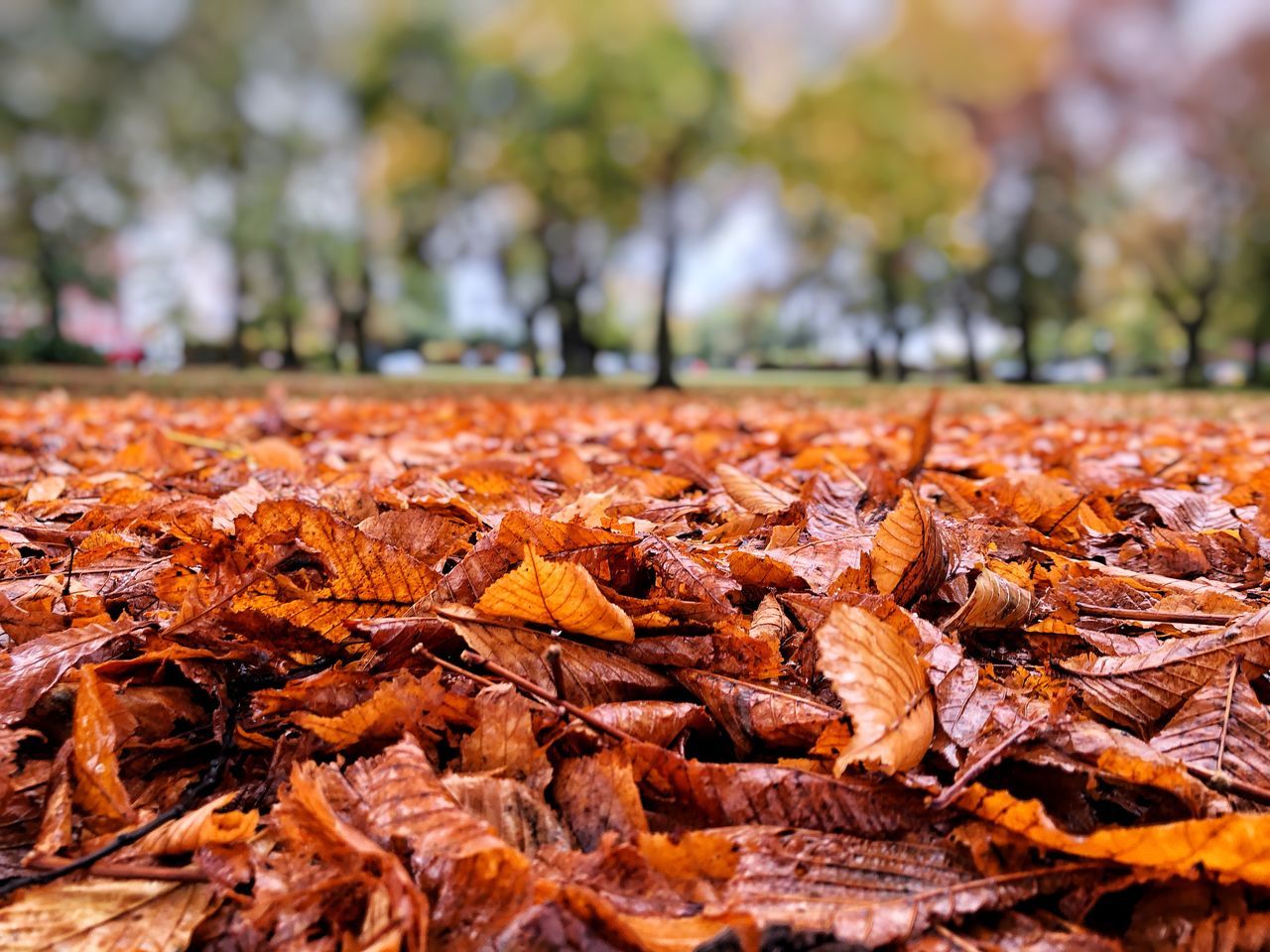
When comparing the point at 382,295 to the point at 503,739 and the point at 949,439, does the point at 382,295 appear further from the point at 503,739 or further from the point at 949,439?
the point at 503,739

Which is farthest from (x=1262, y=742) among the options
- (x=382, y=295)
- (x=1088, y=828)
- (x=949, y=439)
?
(x=382, y=295)

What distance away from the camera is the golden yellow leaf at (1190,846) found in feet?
2.28

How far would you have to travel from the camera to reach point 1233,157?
76.4 feet

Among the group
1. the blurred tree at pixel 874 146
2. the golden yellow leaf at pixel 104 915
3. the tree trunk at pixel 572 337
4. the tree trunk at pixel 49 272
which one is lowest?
the golden yellow leaf at pixel 104 915

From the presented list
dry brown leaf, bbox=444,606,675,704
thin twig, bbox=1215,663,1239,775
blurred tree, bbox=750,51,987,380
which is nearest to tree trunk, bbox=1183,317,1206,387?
blurred tree, bbox=750,51,987,380

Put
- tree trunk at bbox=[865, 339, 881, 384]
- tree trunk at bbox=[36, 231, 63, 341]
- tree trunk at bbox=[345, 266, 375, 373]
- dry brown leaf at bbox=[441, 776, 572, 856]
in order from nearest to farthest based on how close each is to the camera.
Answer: dry brown leaf at bbox=[441, 776, 572, 856] < tree trunk at bbox=[36, 231, 63, 341] < tree trunk at bbox=[345, 266, 375, 373] < tree trunk at bbox=[865, 339, 881, 384]

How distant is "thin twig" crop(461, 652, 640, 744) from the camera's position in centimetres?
89

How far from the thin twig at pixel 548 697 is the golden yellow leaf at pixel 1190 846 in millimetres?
386

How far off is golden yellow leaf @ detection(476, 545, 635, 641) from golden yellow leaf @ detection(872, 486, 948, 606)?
40 cm

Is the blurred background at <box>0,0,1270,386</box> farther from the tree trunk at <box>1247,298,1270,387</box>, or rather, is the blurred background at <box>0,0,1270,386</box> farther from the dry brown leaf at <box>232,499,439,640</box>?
the dry brown leaf at <box>232,499,439,640</box>

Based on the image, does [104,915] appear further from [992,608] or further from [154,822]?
[992,608]

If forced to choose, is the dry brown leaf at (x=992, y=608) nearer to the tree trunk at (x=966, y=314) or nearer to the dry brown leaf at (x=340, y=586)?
the dry brown leaf at (x=340, y=586)

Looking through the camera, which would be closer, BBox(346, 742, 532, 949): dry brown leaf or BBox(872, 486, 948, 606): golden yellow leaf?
BBox(346, 742, 532, 949): dry brown leaf

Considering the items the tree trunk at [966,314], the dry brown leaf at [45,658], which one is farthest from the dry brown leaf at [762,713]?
the tree trunk at [966,314]
